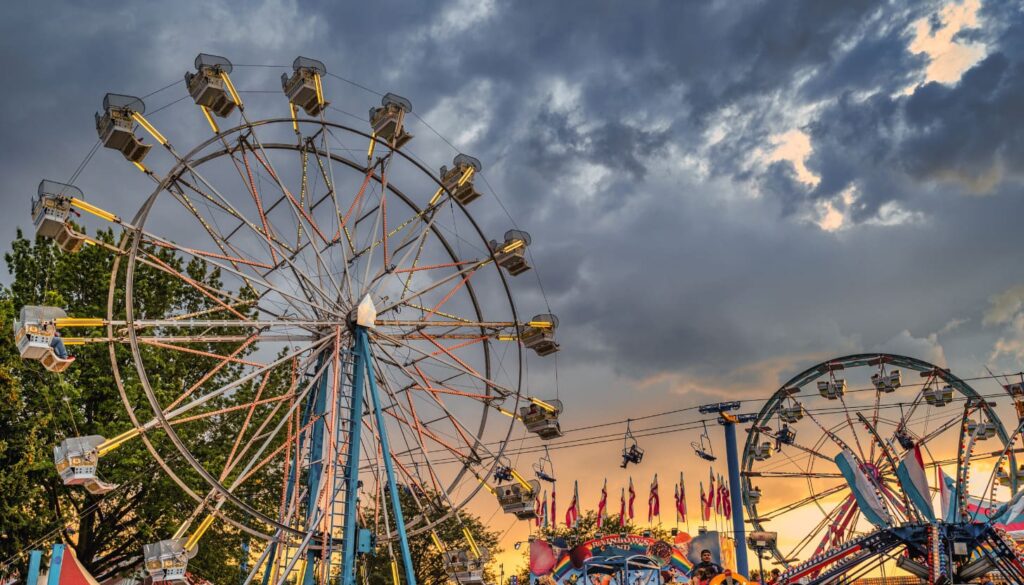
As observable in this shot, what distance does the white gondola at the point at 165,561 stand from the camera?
1803cm

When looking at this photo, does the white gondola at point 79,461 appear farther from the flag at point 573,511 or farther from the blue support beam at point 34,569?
the flag at point 573,511

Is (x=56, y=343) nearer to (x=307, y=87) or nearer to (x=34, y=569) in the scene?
(x=34, y=569)

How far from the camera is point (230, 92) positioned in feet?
70.5

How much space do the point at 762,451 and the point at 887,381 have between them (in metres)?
5.92

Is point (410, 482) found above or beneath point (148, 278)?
beneath

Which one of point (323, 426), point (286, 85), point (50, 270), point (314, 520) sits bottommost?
point (314, 520)

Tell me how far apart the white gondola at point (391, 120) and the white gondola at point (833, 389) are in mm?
20558

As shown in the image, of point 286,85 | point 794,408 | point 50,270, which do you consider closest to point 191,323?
point 286,85

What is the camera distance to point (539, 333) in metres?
25.0

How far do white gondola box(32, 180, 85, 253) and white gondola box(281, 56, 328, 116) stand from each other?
19.9ft

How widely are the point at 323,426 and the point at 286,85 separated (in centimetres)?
910

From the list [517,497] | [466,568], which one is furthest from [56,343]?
[517,497]

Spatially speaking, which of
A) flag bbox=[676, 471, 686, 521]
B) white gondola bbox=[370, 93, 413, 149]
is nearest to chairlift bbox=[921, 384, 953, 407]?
flag bbox=[676, 471, 686, 521]

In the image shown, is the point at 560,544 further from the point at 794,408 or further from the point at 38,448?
the point at 38,448
